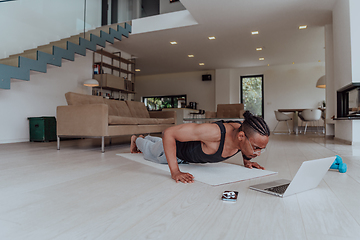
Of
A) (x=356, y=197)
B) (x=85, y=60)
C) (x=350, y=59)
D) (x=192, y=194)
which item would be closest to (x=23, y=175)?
(x=192, y=194)

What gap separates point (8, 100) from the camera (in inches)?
181

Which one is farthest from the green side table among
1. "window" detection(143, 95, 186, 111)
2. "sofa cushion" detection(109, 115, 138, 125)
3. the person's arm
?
"window" detection(143, 95, 186, 111)

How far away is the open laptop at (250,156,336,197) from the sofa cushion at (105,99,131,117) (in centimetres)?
325

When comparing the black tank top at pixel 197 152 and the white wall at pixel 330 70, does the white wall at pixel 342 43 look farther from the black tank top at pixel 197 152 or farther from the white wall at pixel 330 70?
the black tank top at pixel 197 152

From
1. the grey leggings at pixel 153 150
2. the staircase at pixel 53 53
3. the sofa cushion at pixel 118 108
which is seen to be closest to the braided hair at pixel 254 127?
the grey leggings at pixel 153 150

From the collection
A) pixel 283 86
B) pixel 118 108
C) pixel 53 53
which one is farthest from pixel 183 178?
pixel 283 86

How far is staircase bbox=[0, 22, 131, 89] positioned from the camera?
3.71m

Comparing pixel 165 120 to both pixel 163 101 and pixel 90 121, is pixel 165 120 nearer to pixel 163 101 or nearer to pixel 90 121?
pixel 90 121

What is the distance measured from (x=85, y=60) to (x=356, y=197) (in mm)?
6536

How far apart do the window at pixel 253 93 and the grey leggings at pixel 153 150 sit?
8069mm

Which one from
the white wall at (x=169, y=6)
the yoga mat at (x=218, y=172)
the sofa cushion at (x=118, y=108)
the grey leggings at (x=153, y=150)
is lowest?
the yoga mat at (x=218, y=172)

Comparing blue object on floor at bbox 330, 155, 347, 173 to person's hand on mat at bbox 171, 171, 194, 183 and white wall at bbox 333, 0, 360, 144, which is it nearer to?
person's hand on mat at bbox 171, 171, 194, 183

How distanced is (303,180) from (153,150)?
4.28ft

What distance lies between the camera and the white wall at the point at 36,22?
3.92 metres
